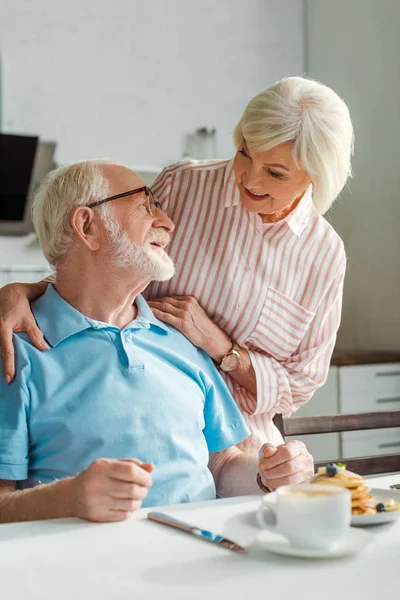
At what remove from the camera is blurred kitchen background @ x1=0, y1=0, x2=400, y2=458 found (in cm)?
398

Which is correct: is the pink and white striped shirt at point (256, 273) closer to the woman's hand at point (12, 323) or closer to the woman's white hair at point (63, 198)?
the woman's white hair at point (63, 198)

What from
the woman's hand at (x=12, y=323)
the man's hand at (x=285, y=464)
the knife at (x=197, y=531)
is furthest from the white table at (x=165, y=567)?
the woman's hand at (x=12, y=323)

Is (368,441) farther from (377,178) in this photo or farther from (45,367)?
(45,367)

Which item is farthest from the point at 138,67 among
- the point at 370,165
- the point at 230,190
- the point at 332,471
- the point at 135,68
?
the point at 332,471

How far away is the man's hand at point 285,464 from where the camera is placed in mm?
1393

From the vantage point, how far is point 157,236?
1.72m

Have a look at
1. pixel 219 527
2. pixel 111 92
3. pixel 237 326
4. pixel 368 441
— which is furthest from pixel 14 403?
pixel 111 92

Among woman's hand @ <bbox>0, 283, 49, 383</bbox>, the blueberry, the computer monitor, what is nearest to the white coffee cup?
the blueberry

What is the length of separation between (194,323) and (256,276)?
0.77ft

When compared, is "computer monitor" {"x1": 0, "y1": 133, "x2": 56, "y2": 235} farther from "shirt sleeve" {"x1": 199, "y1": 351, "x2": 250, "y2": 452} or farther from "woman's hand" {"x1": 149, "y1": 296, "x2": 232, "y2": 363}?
"shirt sleeve" {"x1": 199, "y1": 351, "x2": 250, "y2": 452}

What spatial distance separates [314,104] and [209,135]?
2.74 metres

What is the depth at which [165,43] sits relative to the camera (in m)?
4.37

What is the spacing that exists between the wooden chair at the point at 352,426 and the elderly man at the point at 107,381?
0.69 feet

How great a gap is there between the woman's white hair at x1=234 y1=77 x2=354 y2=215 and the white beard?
32 centimetres
